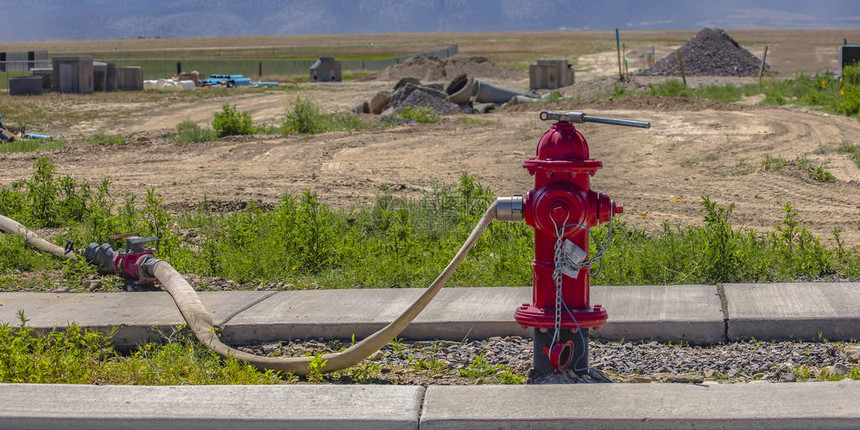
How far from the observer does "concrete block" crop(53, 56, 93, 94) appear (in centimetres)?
3114

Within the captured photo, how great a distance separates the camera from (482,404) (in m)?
3.65

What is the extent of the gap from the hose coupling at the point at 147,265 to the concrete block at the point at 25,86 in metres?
27.0

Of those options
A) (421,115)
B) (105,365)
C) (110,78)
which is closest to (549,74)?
(421,115)

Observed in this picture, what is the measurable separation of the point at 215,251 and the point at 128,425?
327 centimetres

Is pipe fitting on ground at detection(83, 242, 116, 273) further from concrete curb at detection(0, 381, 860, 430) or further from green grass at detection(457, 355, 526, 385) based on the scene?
green grass at detection(457, 355, 526, 385)

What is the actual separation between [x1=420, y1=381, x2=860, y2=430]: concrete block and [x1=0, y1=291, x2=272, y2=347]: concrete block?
1887mm

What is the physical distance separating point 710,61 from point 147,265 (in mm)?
29811

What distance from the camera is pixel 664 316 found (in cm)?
485

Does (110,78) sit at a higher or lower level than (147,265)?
higher

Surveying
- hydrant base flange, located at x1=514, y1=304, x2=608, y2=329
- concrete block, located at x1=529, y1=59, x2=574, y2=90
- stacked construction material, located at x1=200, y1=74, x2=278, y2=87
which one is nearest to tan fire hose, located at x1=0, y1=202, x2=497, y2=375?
hydrant base flange, located at x1=514, y1=304, x2=608, y2=329

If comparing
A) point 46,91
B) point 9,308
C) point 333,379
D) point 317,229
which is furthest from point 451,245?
point 46,91

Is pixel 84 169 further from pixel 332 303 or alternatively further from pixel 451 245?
pixel 332 303

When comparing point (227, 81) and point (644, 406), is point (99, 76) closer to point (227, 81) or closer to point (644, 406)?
point (227, 81)

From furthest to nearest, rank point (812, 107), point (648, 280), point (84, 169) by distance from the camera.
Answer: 1. point (812, 107)
2. point (84, 169)
3. point (648, 280)
